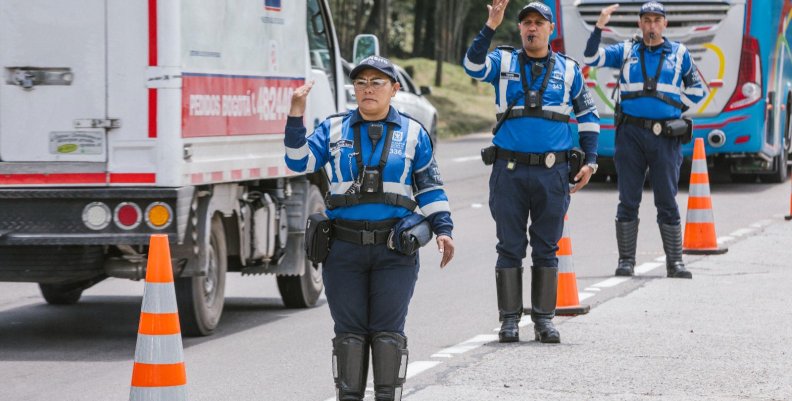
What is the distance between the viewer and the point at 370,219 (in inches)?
271

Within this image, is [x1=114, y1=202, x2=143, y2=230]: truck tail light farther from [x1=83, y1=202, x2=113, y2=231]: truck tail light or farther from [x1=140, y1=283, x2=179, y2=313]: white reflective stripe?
[x1=140, y1=283, x2=179, y2=313]: white reflective stripe

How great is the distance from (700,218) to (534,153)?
5.33 metres

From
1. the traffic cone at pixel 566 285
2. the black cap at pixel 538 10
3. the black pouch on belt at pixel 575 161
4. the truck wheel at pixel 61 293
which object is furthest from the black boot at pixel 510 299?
the truck wheel at pixel 61 293

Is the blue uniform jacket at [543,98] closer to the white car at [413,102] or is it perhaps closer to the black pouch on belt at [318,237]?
the black pouch on belt at [318,237]

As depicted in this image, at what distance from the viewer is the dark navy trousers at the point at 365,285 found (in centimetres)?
687

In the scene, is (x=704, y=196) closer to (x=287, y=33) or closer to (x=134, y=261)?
(x=287, y=33)

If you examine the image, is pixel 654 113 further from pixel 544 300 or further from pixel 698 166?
pixel 544 300

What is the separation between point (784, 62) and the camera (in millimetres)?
24359

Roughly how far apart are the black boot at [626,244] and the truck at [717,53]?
912cm

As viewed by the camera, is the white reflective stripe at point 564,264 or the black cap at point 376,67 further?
the white reflective stripe at point 564,264

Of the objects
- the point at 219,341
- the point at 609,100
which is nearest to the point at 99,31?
the point at 219,341

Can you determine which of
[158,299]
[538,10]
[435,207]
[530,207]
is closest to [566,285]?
[530,207]

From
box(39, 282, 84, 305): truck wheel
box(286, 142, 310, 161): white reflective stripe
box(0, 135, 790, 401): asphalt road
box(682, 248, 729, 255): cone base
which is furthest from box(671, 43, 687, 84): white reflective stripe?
box(286, 142, 310, 161): white reflective stripe

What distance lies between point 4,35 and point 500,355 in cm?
339
